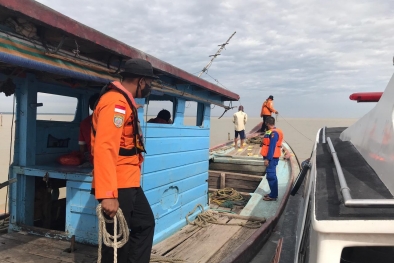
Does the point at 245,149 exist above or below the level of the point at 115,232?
below

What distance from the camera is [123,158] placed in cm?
248

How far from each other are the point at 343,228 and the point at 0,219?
510 cm

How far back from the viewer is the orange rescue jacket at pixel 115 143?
2.18m

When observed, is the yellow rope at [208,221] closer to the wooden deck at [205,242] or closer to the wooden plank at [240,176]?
the wooden deck at [205,242]

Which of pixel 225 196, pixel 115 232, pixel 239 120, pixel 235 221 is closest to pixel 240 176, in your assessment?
pixel 225 196

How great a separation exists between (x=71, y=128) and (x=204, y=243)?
2604mm

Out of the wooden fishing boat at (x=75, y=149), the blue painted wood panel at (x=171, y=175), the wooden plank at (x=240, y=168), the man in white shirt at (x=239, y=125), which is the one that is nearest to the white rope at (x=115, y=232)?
the wooden fishing boat at (x=75, y=149)

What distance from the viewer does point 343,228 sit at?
4.16 ft

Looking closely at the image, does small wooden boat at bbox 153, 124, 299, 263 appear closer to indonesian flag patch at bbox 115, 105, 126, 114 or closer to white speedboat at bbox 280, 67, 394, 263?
white speedboat at bbox 280, 67, 394, 263

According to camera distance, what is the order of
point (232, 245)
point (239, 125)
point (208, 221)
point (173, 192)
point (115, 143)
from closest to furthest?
point (115, 143) < point (232, 245) < point (173, 192) < point (208, 221) < point (239, 125)

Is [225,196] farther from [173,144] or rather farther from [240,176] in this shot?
[173,144]

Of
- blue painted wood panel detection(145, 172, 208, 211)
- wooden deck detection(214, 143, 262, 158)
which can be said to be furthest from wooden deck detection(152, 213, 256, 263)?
wooden deck detection(214, 143, 262, 158)

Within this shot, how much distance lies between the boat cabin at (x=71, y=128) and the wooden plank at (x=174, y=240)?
91 mm

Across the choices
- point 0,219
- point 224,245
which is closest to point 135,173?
point 224,245
